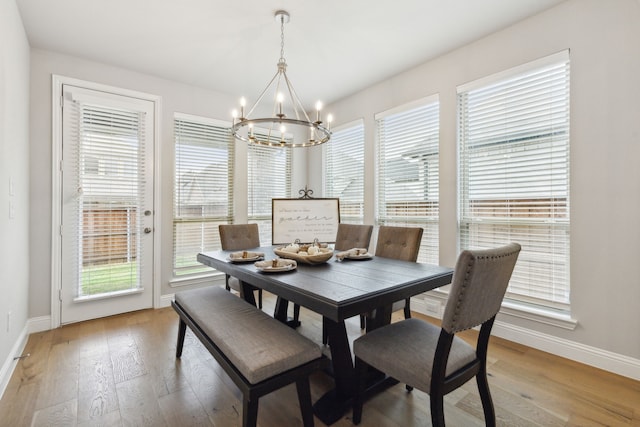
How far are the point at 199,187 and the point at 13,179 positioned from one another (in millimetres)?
1741

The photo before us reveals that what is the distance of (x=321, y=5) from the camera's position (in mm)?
2287

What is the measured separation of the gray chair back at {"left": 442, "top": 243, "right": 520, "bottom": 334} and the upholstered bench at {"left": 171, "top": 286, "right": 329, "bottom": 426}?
27.2 inches

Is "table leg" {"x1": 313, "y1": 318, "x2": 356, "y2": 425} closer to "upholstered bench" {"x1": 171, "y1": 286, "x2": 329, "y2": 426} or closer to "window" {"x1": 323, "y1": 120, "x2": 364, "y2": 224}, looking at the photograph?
"upholstered bench" {"x1": 171, "y1": 286, "x2": 329, "y2": 426}

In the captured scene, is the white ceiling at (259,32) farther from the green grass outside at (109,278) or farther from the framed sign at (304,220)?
the green grass outside at (109,278)

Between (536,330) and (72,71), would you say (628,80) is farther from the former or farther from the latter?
(72,71)

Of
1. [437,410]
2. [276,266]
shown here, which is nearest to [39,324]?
[276,266]

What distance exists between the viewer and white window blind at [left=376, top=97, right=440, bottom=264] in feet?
10.5

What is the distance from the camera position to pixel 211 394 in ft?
6.11

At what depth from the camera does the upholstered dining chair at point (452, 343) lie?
48.1 inches

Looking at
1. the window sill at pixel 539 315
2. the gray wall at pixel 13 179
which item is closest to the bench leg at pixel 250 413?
the gray wall at pixel 13 179

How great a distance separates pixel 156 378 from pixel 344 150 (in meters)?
3.37

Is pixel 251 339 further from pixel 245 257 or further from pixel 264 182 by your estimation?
pixel 264 182

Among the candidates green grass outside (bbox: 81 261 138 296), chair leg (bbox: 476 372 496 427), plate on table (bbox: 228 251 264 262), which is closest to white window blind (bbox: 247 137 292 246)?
green grass outside (bbox: 81 261 138 296)

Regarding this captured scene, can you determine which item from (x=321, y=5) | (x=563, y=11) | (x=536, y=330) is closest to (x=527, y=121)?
(x=563, y=11)
